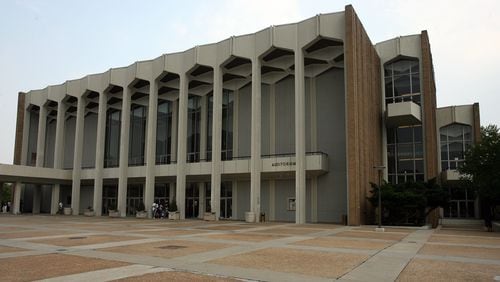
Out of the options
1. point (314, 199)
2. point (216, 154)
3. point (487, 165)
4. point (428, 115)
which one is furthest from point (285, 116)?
point (487, 165)

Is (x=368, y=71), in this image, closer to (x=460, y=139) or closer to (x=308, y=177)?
(x=308, y=177)

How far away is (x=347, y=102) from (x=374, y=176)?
30.4 feet

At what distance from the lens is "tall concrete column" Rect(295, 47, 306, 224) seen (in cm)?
3241

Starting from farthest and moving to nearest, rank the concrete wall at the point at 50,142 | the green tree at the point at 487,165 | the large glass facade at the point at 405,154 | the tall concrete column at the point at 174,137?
the concrete wall at the point at 50,142
the tall concrete column at the point at 174,137
the large glass facade at the point at 405,154
the green tree at the point at 487,165

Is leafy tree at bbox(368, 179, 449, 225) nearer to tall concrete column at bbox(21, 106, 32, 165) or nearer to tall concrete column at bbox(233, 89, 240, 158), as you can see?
tall concrete column at bbox(233, 89, 240, 158)

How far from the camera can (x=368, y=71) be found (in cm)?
3638

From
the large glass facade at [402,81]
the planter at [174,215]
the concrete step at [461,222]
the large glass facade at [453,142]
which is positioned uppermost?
the large glass facade at [402,81]

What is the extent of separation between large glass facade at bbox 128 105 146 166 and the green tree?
32904 millimetres

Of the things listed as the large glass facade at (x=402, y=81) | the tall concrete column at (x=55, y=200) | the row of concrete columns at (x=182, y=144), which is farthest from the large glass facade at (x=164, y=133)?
the large glass facade at (x=402, y=81)

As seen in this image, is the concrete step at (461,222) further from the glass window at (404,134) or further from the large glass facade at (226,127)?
the large glass facade at (226,127)

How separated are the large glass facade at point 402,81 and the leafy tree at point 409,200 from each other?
33.9ft

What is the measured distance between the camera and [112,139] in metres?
50.9

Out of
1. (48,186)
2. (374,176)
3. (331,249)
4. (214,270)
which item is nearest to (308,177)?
(374,176)

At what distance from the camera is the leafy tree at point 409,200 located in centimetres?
3032
